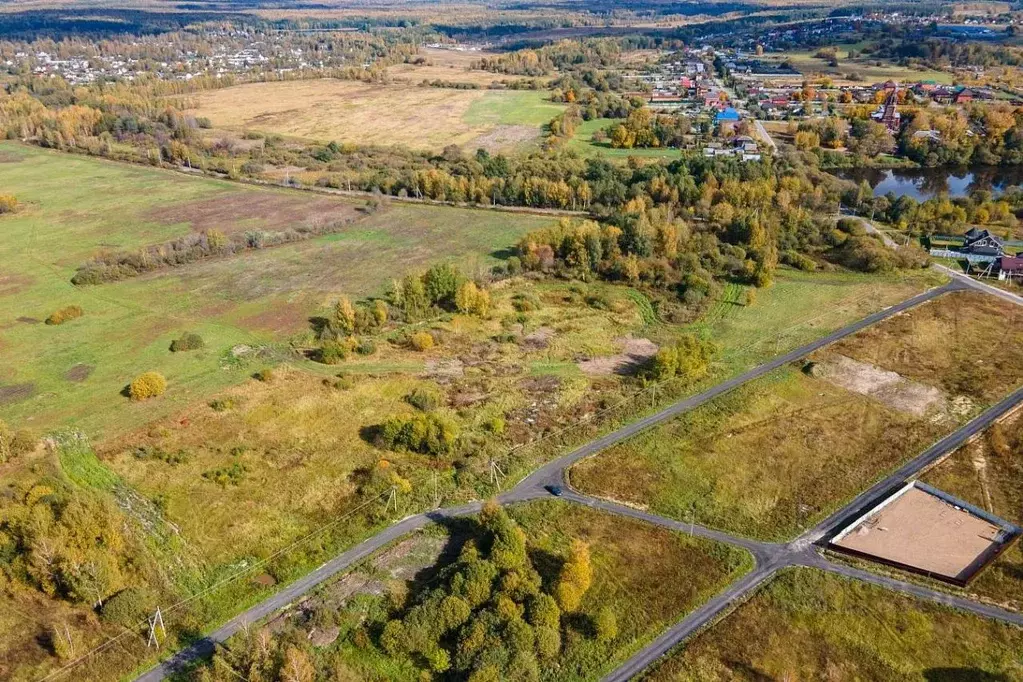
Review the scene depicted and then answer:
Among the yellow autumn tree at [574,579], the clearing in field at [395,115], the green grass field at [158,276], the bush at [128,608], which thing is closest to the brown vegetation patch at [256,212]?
the green grass field at [158,276]

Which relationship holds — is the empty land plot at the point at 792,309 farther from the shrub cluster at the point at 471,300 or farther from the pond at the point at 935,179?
the pond at the point at 935,179

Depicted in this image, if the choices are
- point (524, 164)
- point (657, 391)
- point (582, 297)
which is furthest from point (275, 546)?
point (524, 164)

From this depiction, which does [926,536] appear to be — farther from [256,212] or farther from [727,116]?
[727,116]

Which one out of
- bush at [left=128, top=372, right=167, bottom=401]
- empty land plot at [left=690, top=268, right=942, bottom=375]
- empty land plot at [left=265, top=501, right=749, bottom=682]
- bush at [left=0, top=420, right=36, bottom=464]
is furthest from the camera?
empty land plot at [left=690, top=268, right=942, bottom=375]

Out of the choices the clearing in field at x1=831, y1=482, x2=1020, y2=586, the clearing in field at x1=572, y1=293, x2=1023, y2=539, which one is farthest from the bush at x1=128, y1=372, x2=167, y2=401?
the clearing in field at x1=831, y1=482, x2=1020, y2=586

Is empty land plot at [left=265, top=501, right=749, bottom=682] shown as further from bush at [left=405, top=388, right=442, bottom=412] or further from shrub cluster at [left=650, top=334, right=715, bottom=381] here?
shrub cluster at [left=650, top=334, right=715, bottom=381]

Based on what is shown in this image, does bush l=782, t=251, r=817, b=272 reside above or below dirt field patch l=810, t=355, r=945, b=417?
above

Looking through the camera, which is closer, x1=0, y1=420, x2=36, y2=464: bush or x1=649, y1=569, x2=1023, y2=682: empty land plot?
x1=649, y1=569, x2=1023, y2=682: empty land plot
